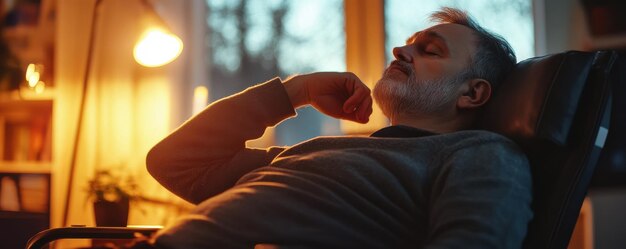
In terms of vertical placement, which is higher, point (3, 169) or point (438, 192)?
point (438, 192)

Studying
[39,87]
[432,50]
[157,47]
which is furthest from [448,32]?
[39,87]

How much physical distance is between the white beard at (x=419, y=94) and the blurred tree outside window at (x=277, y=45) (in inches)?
61.9

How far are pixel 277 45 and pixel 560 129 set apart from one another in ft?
7.21

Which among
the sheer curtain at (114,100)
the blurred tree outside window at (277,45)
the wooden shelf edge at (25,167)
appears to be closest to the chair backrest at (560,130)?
the blurred tree outside window at (277,45)

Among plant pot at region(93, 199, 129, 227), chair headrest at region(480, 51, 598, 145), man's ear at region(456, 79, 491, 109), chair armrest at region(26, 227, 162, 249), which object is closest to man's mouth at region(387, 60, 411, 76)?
man's ear at region(456, 79, 491, 109)

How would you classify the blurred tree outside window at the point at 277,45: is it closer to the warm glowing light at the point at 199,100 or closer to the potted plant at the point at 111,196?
the warm glowing light at the point at 199,100

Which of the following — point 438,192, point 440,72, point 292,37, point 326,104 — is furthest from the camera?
point 292,37

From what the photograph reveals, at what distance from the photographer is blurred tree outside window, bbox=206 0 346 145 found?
10.1ft

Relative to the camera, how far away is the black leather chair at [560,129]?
1.15 metres

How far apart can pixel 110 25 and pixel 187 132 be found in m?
1.85

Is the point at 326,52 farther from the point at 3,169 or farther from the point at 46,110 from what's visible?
the point at 3,169

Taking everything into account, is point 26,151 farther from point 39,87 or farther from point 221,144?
point 221,144

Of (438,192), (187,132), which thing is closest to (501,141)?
(438,192)

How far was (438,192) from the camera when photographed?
1113mm
